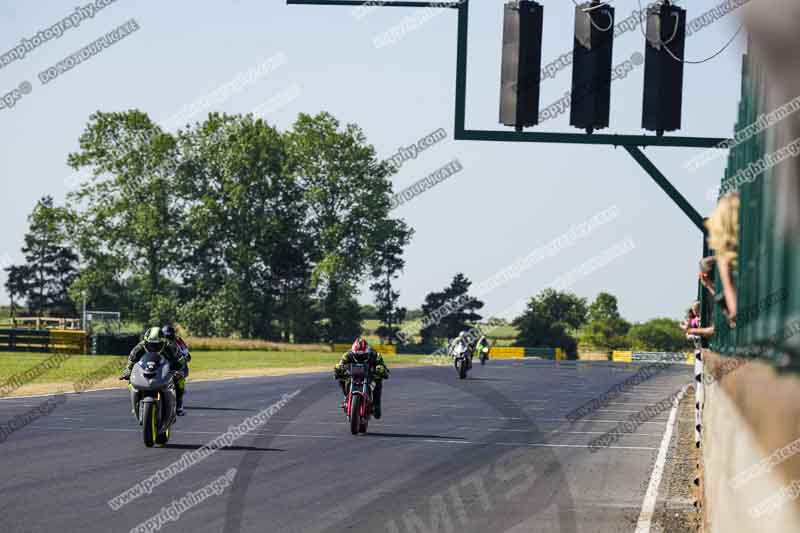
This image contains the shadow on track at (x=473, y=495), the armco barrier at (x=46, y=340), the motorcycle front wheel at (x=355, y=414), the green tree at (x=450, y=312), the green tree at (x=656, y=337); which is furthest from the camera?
the green tree at (x=656, y=337)

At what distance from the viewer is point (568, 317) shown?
578 ft

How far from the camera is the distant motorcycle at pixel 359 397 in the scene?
17938 millimetres

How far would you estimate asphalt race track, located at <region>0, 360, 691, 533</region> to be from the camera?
Answer: 10.2 meters

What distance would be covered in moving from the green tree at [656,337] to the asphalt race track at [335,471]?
12258cm

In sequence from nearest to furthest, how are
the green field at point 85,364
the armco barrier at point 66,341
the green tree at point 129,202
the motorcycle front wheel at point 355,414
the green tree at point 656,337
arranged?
the motorcycle front wheel at point 355,414 < the green field at point 85,364 < the armco barrier at point 66,341 < the green tree at point 129,202 < the green tree at point 656,337

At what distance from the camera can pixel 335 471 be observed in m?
13.8

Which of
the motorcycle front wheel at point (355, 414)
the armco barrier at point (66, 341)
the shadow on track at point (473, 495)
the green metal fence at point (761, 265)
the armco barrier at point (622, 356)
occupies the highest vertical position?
the green metal fence at point (761, 265)

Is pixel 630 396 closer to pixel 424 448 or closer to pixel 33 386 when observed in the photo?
pixel 33 386

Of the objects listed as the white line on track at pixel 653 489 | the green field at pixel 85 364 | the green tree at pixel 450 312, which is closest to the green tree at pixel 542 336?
the green tree at pixel 450 312

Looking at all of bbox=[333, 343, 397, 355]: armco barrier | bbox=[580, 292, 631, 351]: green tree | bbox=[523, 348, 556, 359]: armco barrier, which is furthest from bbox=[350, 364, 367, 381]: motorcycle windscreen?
bbox=[580, 292, 631, 351]: green tree

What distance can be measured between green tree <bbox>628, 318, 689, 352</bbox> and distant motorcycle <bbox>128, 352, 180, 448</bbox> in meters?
130

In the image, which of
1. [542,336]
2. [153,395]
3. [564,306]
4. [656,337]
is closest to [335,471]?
Answer: [153,395]

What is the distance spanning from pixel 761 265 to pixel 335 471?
9.52 m

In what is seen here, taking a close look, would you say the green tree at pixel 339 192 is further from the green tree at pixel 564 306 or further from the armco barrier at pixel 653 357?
the green tree at pixel 564 306
